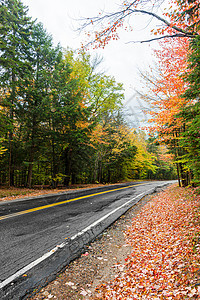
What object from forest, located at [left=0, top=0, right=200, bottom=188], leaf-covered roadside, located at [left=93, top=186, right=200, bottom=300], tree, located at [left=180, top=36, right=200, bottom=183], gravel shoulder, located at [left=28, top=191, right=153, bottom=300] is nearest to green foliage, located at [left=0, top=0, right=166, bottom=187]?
forest, located at [left=0, top=0, right=200, bottom=188]

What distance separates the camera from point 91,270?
3.30 metres

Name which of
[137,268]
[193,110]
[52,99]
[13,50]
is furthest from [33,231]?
[13,50]

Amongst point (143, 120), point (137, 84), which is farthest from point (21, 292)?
point (137, 84)

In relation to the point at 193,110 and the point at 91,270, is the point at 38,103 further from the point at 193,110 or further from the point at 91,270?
the point at 91,270

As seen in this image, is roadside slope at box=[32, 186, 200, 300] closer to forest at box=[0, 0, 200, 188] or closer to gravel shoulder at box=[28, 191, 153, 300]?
gravel shoulder at box=[28, 191, 153, 300]

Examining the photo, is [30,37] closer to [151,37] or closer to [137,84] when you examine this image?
[137,84]

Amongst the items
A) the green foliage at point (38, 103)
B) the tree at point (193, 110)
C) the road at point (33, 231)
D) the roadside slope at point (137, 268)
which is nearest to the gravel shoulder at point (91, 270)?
the roadside slope at point (137, 268)

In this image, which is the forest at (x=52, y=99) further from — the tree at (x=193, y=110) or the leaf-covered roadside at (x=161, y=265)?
the leaf-covered roadside at (x=161, y=265)

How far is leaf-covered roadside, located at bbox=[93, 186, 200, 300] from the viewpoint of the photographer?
259 cm

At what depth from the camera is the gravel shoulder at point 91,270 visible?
2.62 metres

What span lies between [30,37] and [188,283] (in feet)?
60.2

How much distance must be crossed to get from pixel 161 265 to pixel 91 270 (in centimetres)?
146

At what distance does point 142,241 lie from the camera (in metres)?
4.62

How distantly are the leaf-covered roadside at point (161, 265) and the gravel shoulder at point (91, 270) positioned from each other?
181mm
